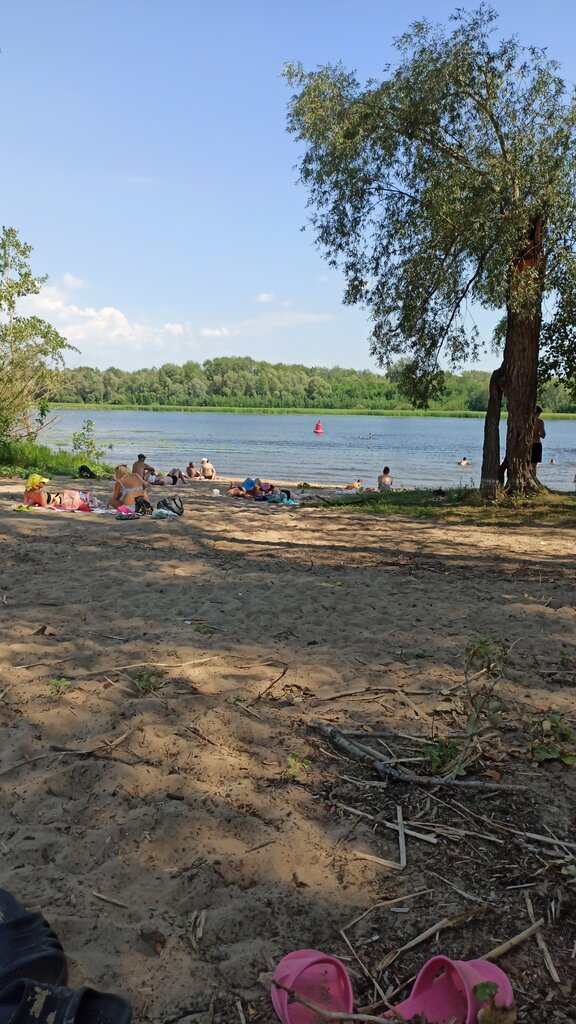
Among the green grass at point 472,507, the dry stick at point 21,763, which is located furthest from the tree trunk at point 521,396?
the dry stick at point 21,763

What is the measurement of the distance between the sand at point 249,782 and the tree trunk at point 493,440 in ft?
22.8

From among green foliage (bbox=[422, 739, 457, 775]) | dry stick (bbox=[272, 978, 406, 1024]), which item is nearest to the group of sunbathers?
green foliage (bbox=[422, 739, 457, 775])

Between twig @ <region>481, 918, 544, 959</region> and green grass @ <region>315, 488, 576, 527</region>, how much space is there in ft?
31.2

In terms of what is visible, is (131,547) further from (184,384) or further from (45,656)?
(184,384)

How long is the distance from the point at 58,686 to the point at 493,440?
10.9 metres

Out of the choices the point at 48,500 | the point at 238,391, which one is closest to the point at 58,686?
the point at 48,500

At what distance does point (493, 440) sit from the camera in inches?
526

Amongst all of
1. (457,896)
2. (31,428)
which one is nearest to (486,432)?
(457,896)

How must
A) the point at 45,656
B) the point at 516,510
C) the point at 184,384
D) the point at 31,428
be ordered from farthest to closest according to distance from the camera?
the point at 184,384 → the point at 31,428 → the point at 516,510 → the point at 45,656

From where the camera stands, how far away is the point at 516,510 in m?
12.6

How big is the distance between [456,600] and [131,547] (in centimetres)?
402

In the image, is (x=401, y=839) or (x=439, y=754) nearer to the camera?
(x=401, y=839)

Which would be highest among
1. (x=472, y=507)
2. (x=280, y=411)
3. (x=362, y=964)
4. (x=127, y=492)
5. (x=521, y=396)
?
(x=280, y=411)

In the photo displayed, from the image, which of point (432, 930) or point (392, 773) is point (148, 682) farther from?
point (432, 930)
